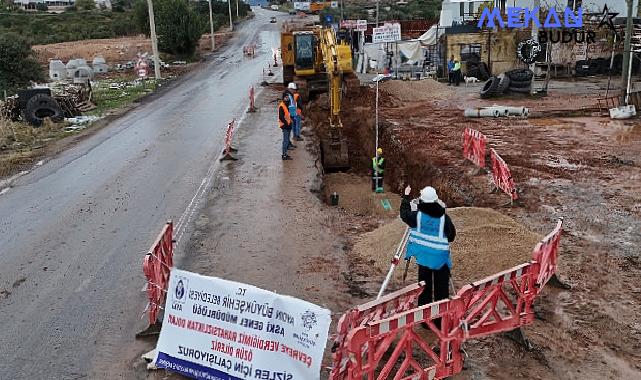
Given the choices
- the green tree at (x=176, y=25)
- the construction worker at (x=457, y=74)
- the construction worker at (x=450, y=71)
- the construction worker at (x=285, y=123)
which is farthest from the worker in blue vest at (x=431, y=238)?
the green tree at (x=176, y=25)

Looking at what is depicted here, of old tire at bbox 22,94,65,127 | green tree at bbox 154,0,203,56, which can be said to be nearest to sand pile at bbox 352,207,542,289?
old tire at bbox 22,94,65,127

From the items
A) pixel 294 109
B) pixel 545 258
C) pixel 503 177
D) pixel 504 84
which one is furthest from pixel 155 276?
pixel 504 84

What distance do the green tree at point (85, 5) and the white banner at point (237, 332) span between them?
Answer: 108753 mm

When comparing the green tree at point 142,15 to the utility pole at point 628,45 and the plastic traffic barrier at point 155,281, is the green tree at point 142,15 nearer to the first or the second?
the utility pole at point 628,45

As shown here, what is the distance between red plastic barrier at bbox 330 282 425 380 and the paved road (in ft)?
8.08

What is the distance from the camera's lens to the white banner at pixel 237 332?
5.82 meters

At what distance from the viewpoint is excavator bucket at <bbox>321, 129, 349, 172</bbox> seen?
18.7 meters

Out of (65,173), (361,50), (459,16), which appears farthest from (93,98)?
(459,16)

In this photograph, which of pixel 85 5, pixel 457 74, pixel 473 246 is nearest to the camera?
pixel 473 246

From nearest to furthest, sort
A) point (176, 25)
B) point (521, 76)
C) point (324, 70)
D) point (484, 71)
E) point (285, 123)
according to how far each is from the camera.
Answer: point (285, 123), point (324, 70), point (521, 76), point (484, 71), point (176, 25)

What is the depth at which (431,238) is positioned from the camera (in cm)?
716

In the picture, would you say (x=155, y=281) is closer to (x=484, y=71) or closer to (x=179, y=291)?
(x=179, y=291)

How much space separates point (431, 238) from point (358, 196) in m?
9.15

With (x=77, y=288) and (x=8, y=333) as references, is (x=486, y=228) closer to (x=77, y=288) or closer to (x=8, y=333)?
(x=77, y=288)
